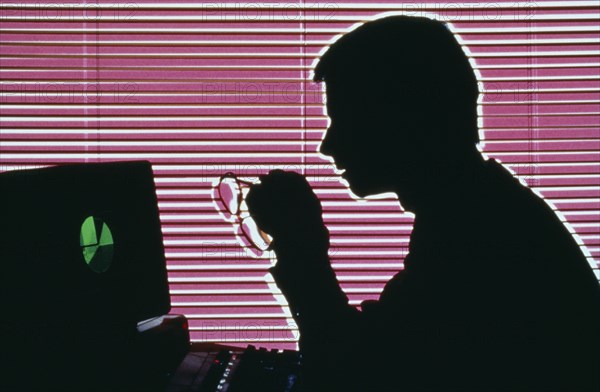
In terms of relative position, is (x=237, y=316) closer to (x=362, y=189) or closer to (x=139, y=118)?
(x=139, y=118)

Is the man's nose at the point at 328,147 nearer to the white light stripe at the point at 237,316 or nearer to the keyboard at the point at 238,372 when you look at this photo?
the keyboard at the point at 238,372

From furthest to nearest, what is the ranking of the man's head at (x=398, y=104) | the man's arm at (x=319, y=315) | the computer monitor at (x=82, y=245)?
the man's head at (x=398, y=104) → the man's arm at (x=319, y=315) → the computer monitor at (x=82, y=245)

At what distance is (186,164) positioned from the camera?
2166 millimetres

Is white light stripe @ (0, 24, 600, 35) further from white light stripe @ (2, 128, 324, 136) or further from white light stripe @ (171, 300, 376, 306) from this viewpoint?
white light stripe @ (171, 300, 376, 306)

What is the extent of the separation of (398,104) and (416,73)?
87 mm

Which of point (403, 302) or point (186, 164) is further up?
point (186, 164)

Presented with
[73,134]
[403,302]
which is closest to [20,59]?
[73,134]

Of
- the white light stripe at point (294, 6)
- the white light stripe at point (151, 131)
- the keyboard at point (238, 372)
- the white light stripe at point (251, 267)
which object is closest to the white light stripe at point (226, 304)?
the white light stripe at point (251, 267)

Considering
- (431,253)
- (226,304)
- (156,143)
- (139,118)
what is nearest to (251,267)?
(226,304)

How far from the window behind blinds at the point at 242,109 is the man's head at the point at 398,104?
730mm

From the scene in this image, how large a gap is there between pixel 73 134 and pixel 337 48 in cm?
114

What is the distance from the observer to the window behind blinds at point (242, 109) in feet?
7.07

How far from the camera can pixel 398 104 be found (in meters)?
1.41

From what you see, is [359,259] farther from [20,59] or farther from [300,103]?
[20,59]
